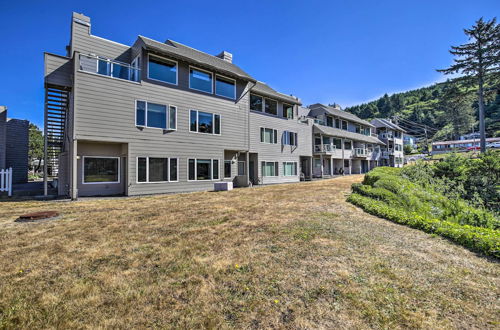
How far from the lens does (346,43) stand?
1484cm

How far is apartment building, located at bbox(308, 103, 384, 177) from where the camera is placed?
84.3 feet

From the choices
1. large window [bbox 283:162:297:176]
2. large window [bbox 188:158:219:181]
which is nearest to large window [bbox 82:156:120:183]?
large window [bbox 188:158:219:181]

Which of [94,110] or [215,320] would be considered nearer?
[215,320]

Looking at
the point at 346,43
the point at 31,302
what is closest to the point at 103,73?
the point at 31,302

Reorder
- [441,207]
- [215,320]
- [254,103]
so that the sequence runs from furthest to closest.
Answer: [254,103], [441,207], [215,320]

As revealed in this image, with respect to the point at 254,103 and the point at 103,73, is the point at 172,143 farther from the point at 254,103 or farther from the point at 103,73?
the point at 254,103

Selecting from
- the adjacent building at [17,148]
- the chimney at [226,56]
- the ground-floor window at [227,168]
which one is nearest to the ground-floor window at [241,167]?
the ground-floor window at [227,168]

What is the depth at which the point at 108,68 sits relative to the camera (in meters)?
11.0

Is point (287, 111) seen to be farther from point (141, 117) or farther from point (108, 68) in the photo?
point (108, 68)

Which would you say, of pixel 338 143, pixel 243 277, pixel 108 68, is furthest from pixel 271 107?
pixel 243 277

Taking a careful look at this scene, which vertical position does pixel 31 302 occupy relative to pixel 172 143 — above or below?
below

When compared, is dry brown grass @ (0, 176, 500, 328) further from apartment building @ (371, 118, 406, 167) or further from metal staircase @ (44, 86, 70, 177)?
apartment building @ (371, 118, 406, 167)

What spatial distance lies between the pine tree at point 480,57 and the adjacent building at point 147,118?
86.3 feet

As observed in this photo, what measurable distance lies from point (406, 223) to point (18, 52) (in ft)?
74.1
